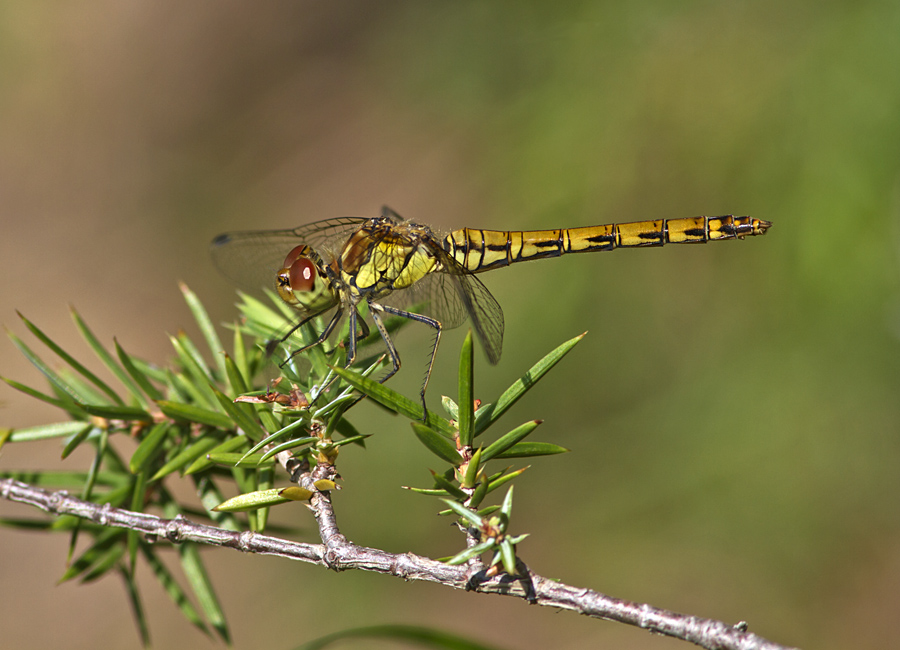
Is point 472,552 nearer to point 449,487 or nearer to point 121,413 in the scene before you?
point 449,487

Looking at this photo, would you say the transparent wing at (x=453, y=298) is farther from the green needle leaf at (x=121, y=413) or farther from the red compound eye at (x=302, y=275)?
the green needle leaf at (x=121, y=413)

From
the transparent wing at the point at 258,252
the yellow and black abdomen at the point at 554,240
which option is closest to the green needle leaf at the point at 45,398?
the transparent wing at the point at 258,252

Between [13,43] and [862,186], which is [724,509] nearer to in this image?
[862,186]

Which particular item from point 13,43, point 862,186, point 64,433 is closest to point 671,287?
point 862,186

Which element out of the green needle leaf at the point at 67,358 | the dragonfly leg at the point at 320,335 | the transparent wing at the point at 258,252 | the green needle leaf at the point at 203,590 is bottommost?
the green needle leaf at the point at 203,590

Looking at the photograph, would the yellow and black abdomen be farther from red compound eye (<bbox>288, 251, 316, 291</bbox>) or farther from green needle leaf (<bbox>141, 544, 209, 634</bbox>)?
green needle leaf (<bbox>141, 544, 209, 634</bbox>)

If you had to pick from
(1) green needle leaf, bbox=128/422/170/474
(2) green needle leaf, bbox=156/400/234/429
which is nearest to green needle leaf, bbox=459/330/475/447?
(2) green needle leaf, bbox=156/400/234/429

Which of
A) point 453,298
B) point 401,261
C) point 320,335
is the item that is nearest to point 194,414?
point 320,335
